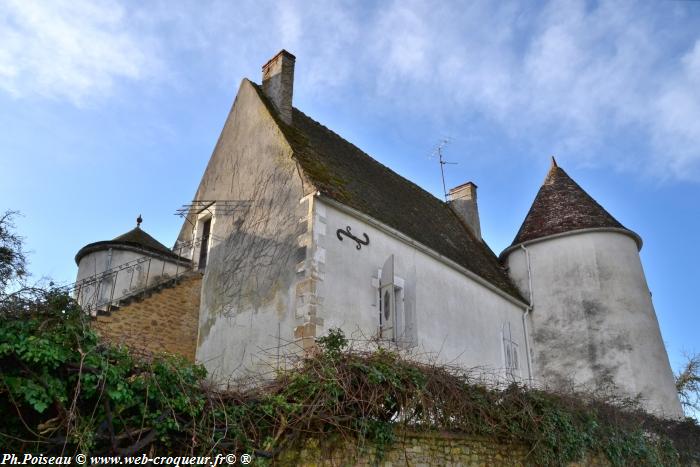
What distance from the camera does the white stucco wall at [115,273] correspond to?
499 inches

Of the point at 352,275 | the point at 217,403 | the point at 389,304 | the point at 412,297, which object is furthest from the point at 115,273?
the point at 217,403

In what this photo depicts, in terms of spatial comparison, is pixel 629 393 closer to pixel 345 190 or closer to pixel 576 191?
pixel 576 191

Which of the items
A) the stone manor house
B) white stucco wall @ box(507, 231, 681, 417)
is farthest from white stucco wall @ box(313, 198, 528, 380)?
white stucco wall @ box(507, 231, 681, 417)

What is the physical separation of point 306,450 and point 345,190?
20.6 feet

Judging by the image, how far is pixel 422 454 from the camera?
670 centimetres

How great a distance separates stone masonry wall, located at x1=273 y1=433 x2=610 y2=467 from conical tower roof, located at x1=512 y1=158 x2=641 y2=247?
980 cm

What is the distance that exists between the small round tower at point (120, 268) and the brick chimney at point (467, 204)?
913cm

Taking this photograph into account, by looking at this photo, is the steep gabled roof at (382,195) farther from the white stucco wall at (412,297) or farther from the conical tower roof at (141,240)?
the conical tower roof at (141,240)

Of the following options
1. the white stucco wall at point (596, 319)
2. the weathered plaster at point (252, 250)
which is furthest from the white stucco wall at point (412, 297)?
the white stucco wall at point (596, 319)

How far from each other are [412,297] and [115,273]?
661 cm

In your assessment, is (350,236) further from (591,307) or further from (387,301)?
Result: (591,307)

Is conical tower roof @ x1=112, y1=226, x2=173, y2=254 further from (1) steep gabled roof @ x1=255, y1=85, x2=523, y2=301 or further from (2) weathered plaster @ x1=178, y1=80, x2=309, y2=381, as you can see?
(1) steep gabled roof @ x1=255, y1=85, x2=523, y2=301

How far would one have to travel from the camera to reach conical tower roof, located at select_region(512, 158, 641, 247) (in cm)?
1627

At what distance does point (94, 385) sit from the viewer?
4.53 meters
